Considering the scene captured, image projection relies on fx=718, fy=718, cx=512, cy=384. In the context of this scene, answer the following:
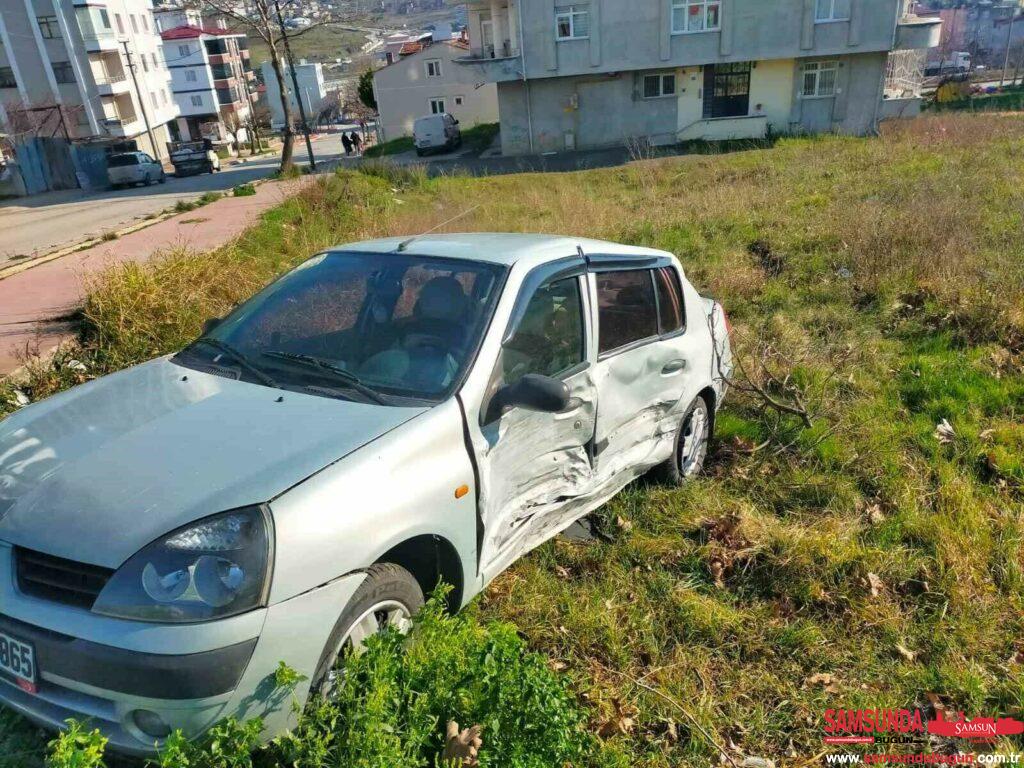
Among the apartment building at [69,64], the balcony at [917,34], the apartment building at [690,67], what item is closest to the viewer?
the balcony at [917,34]

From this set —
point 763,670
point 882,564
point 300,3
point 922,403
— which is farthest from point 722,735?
point 300,3

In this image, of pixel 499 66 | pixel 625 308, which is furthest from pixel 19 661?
pixel 499 66

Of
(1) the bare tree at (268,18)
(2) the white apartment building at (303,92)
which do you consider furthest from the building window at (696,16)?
(2) the white apartment building at (303,92)

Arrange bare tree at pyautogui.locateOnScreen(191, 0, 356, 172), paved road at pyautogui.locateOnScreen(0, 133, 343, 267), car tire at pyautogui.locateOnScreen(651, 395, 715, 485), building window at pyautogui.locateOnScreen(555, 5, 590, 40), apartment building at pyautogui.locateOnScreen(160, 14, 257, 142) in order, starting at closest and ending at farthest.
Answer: car tire at pyautogui.locateOnScreen(651, 395, 715, 485), paved road at pyautogui.locateOnScreen(0, 133, 343, 267), bare tree at pyautogui.locateOnScreen(191, 0, 356, 172), building window at pyautogui.locateOnScreen(555, 5, 590, 40), apartment building at pyautogui.locateOnScreen(160, 14, 257, 142)

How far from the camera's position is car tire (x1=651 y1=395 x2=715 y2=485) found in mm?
4633

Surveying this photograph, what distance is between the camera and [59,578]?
2.27 metres

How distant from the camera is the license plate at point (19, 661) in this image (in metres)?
2.23

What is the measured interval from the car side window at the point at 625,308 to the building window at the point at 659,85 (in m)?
34.2

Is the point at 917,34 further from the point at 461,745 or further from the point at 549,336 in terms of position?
the point at 461,745

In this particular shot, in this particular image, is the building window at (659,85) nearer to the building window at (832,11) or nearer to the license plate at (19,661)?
the building window at (832,11)

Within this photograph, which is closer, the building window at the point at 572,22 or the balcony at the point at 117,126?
the building window at the point at 572,22

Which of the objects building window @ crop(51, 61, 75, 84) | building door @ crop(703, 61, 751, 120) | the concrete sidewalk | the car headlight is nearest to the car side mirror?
the car headlight

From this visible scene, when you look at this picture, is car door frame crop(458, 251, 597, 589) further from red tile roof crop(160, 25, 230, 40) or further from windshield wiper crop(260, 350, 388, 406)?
red tile roof crop(160, 25, 230, 40)

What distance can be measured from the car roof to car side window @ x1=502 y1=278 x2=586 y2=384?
195 millimetres
